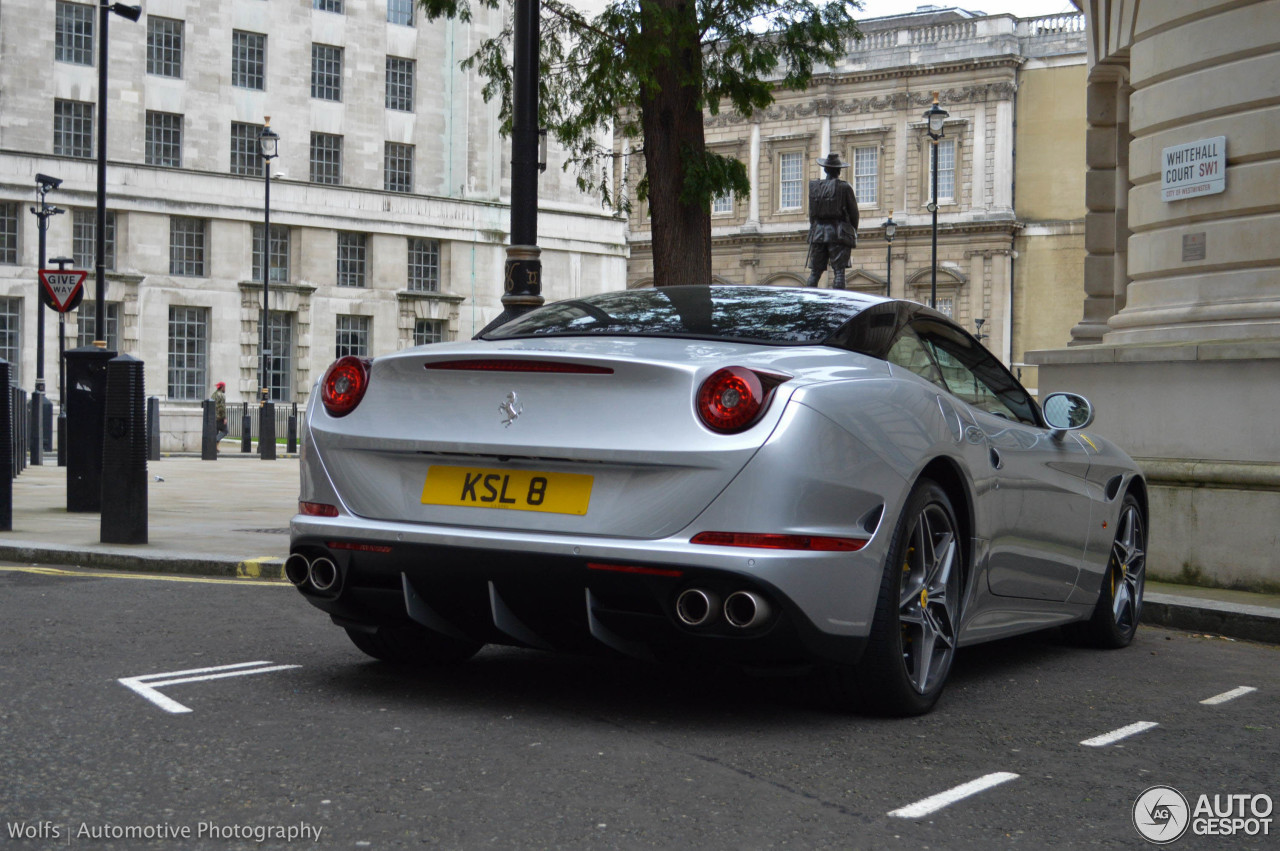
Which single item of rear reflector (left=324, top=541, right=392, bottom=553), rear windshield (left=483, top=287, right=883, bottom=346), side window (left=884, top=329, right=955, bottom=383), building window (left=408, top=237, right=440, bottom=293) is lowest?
rear reflector (left=324, top=541, right=392, bottom=553)

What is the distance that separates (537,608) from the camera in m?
4.36

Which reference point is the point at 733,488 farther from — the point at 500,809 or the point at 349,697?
the point at 349,697

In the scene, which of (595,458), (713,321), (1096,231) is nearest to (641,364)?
(595,458)

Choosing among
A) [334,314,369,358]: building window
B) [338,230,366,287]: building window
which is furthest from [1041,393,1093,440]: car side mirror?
[338,230,366,287]: building window

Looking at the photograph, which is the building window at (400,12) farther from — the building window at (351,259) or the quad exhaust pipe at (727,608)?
the quad exhaust pipe at (727,608)

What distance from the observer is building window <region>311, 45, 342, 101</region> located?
47.3m

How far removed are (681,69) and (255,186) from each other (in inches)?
1425

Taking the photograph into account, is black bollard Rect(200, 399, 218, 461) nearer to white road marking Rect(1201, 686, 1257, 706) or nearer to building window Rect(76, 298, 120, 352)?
building window Rect(76, 298, 120, 352)

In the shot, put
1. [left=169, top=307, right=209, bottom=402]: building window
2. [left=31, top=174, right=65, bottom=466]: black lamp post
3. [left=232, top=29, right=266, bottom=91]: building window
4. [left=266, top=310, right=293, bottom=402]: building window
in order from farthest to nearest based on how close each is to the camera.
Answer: [left=266, top=310, right=293, bottom=402]: building window < [left=232, top=29, right=266, bottom=91]: building window < [left=169, top=307, right=209, bottom=402]: building window < [left=31, top=174, right=65, bottom=466]: black lamp post

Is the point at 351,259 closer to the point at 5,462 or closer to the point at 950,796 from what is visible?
the point at 5,462

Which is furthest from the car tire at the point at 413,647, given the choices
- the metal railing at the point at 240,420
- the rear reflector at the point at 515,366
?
the metal railing at the point at 240,420

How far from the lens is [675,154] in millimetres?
12289

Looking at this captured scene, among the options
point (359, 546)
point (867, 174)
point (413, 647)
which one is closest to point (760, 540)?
point (359, 546)

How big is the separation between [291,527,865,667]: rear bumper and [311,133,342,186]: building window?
146 feet
